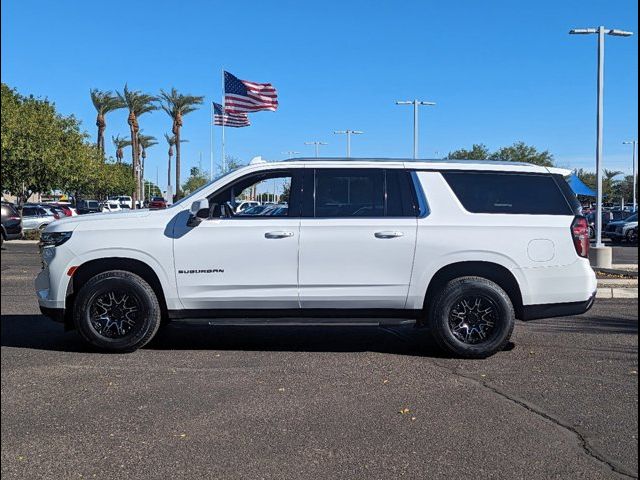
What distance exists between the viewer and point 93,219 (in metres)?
6.55

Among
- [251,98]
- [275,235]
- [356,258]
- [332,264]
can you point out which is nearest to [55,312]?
[275,235]

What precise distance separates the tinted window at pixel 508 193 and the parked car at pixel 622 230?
26119mm

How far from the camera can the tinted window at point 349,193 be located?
22.0ft

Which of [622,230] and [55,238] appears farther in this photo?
[622,230]

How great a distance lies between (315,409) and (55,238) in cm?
314

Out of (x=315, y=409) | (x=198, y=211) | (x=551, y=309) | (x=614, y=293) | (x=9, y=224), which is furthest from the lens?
(x=614, y=293)

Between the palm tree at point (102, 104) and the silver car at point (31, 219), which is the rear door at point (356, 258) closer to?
the silver car at point (31, 219)

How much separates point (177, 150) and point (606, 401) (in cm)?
5526

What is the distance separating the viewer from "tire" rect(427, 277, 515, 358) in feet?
21.5

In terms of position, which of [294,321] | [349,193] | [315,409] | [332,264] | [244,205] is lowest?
[315,409]

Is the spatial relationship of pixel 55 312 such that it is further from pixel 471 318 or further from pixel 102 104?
pixel 102 104

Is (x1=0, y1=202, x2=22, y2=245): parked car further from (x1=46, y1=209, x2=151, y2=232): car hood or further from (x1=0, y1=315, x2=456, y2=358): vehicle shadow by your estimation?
(x1=0, y1=315, x2=456, y2=358): vehicle shadow

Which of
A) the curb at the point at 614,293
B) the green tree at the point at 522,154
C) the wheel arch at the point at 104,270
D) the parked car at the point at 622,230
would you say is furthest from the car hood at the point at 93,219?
the green tree at the point at 522,154

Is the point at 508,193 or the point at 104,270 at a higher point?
the point at 508,193
